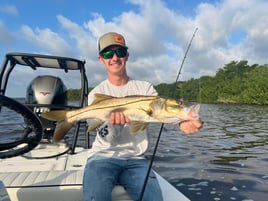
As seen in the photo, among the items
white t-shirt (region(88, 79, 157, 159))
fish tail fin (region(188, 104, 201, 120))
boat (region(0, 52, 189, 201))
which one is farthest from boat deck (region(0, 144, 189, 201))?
fish tail fin (region(188, 104, 201, 120))

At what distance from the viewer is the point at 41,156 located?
502 centimetres

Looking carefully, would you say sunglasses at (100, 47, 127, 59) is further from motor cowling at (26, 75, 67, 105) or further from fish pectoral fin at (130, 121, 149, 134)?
motor cowling at (26, 75, 67, 105)

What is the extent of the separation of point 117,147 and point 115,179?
0.38 m

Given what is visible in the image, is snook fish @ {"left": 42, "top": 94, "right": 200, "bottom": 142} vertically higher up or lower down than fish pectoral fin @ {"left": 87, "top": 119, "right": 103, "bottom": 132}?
higher up

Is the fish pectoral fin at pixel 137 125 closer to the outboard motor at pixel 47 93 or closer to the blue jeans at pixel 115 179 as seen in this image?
the blue jeans at pixel 115 179

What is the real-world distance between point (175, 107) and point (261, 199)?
482 cm

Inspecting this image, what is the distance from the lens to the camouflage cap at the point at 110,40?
3629mm

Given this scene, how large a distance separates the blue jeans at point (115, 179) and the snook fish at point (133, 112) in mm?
458

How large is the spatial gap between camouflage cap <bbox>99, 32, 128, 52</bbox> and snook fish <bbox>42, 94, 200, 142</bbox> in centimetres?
77

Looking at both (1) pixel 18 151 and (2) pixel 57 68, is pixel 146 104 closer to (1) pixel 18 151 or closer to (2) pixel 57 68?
(1) pixel 18 151

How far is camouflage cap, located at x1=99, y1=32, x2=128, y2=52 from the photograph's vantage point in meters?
3.63

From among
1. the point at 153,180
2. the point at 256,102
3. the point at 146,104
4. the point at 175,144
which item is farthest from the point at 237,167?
the point at 256,102

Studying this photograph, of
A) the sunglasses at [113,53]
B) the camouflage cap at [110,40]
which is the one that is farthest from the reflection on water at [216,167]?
the camouflage cap at [110,40]

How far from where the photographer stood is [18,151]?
232 cm
